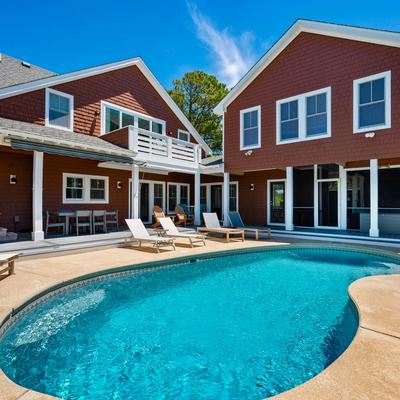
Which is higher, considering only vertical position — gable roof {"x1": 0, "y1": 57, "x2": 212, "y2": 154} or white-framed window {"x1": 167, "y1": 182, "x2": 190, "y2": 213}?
gable roof {"x1": 0, "y1": 57, "x2": 212, "y2": 154}

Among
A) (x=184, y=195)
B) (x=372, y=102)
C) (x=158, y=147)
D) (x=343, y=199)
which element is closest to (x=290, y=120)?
(x=372, y=102)

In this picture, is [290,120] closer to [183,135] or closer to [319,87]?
[319,87]

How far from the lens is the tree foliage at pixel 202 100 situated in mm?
30781

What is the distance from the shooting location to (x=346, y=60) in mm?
Result: 11203

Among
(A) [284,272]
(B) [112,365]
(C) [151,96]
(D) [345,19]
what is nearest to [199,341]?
(B) [112,365]

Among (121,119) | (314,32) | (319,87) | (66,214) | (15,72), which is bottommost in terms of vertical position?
(66,214)

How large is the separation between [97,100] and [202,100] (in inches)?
769

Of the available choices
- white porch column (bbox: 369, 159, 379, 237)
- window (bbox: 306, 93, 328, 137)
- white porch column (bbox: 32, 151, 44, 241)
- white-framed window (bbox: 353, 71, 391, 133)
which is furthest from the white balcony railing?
white porch column (bbox: 369, 159, 379, 237)

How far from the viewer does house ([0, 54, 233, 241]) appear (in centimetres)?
965

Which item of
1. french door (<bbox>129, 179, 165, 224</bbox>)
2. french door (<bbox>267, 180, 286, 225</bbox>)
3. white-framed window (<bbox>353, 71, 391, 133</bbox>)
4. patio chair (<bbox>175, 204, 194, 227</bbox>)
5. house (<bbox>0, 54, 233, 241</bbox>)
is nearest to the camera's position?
house (<bbox>0, 54, 233, 241</bbox>)

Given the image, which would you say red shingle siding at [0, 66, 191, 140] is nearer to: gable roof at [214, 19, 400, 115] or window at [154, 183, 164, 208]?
window at [154, 183, 164, 208]

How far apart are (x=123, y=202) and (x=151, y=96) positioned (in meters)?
6.18

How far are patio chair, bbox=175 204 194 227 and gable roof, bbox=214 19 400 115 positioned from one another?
5.54 meters

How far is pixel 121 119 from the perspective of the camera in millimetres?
14328
